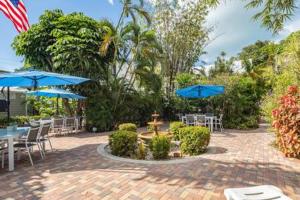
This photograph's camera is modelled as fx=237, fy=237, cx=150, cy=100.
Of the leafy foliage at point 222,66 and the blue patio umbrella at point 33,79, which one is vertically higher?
the leafy foliage at point 222,66

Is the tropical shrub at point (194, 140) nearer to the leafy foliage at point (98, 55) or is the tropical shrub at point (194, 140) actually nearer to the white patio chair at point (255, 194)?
the white patio chair at point (255, 194)

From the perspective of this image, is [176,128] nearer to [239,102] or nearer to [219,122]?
[219,122]

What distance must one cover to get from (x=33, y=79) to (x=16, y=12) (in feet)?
6.86

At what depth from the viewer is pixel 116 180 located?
4.94 metres

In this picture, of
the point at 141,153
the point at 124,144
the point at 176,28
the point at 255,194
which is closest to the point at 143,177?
the point at 141,153

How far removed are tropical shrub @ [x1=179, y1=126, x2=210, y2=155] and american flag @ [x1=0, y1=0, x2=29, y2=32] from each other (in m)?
6.14

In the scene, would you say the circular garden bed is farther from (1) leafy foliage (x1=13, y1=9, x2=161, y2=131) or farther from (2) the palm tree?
(2) the palm tree

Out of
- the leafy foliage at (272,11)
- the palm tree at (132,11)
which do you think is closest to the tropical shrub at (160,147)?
the leafy foliage at (272,11)

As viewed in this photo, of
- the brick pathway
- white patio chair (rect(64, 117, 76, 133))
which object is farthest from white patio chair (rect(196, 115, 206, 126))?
white patio chair (rect(64, 117, 76, 133))

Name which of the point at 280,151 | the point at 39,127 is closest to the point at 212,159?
the point at 280,151

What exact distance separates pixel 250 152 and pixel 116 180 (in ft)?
14.9

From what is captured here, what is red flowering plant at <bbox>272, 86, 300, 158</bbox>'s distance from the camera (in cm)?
668

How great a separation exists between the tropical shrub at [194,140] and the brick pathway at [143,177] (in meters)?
0.36

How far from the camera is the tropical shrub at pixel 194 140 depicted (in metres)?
7.26
